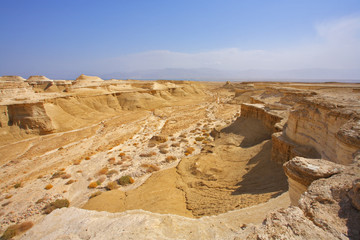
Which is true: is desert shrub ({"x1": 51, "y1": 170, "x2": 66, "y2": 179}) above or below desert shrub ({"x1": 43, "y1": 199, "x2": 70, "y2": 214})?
above

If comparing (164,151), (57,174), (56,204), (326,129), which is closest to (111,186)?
(56,204)

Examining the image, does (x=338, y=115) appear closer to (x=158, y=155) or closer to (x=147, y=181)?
(x=147, y=181)

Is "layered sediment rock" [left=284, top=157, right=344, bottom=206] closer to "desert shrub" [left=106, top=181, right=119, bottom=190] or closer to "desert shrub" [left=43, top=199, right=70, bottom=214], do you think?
"desert shrub" [left=106, top=181, right=119, bottom=190]

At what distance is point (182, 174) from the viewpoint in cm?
1244

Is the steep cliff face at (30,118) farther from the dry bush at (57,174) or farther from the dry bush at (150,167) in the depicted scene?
the dry bush at (150,167)

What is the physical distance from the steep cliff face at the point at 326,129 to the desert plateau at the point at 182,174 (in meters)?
0.05

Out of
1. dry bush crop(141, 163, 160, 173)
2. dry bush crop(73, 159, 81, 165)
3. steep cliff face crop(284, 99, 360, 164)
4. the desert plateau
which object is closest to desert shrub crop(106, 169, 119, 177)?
the desert plateau

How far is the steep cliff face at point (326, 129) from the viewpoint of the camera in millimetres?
5574

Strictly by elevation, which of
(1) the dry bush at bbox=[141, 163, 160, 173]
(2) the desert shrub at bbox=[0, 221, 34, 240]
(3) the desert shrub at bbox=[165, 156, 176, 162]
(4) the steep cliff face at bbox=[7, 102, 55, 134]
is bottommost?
(2) the desert shrub at bbox=[0, 221, 34, 240]

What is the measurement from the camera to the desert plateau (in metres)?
3.72

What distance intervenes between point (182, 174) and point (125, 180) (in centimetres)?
392

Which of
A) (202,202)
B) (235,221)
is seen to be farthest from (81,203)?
(235,221)

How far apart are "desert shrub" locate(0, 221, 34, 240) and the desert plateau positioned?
0.13ft

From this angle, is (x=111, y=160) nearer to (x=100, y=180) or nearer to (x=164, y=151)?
(x=100, y=180)
